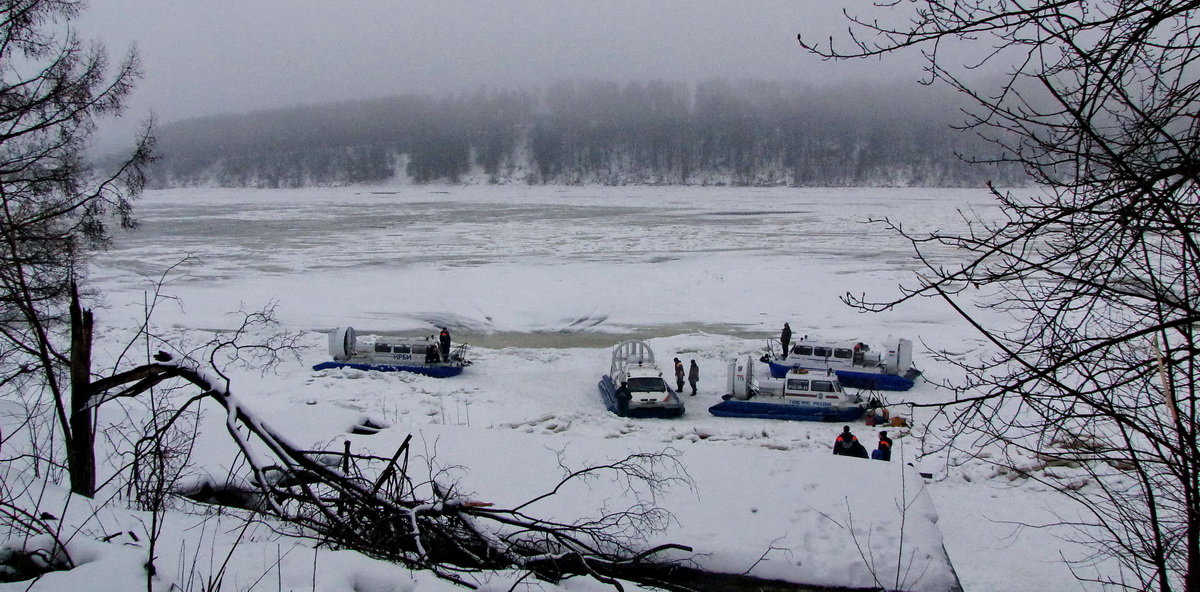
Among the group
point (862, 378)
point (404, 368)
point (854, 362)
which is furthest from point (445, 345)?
point (862, 378)

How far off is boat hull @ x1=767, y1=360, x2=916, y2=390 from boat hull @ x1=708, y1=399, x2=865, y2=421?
1864mm

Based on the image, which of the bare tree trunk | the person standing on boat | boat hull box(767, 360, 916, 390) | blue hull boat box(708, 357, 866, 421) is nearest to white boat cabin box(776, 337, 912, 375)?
boat hull box(767, 360, 916, 390)

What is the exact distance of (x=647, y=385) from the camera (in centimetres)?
1797

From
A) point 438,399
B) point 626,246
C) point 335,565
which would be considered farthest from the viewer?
point 626,246

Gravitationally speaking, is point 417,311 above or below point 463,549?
below

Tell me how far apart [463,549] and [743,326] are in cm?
2276

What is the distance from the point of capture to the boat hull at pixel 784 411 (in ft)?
56.7

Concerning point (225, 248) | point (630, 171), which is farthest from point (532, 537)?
point (630, 171)

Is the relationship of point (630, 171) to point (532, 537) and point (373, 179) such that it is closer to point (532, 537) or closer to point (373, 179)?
point (373, 179)

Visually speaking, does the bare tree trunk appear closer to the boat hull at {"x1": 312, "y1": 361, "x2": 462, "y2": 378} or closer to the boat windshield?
the boat windshield

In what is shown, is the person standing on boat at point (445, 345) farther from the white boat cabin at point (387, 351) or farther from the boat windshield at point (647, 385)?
the boat windshield at point (647, 385)

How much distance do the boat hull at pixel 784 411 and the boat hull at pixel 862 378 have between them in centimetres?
186

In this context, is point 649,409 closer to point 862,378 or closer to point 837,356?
point 837,356

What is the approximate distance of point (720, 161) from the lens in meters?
140
